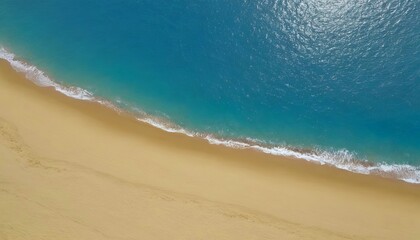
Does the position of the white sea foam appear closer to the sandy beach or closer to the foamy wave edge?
the foamy wave edge

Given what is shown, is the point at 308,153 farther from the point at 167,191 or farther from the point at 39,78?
the point at 39,78

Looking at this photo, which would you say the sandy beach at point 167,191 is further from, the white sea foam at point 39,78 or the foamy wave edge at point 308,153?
the white sea foam at point 39,78

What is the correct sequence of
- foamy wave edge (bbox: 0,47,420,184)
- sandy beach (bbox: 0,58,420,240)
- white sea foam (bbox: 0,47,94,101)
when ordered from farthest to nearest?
1. white sea foam (bbox: 0,47,94,101)
2. foamy wave edge (bbox: 0,47,420,184)
3. sandy beach (bbox: 0,58,420,240)

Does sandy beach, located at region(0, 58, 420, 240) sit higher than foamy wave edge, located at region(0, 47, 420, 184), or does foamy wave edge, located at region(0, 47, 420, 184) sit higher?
foamy wave edge, located at region(0, 47, 420, 184)

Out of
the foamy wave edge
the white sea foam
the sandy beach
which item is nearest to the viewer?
the sandy beach

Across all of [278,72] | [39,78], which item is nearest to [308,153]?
[278,72]

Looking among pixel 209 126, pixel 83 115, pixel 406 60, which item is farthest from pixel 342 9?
pixel 83 115

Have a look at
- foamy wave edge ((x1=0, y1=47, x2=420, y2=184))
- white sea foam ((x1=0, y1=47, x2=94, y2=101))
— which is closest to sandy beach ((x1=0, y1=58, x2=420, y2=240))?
foamy wave edge ((x1=0, y1=47, x2=420, y2=184))

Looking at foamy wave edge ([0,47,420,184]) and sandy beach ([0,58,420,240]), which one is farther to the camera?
foamy wave edge ([0,47,420,184])

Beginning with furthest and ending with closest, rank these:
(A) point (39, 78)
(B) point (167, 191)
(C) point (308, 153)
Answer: (A) point (39, 78) < (C) point (308, 153) < (B) point (167, 191)

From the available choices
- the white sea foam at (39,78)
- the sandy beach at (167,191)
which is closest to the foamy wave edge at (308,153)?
the white sea foam at (39,78)
